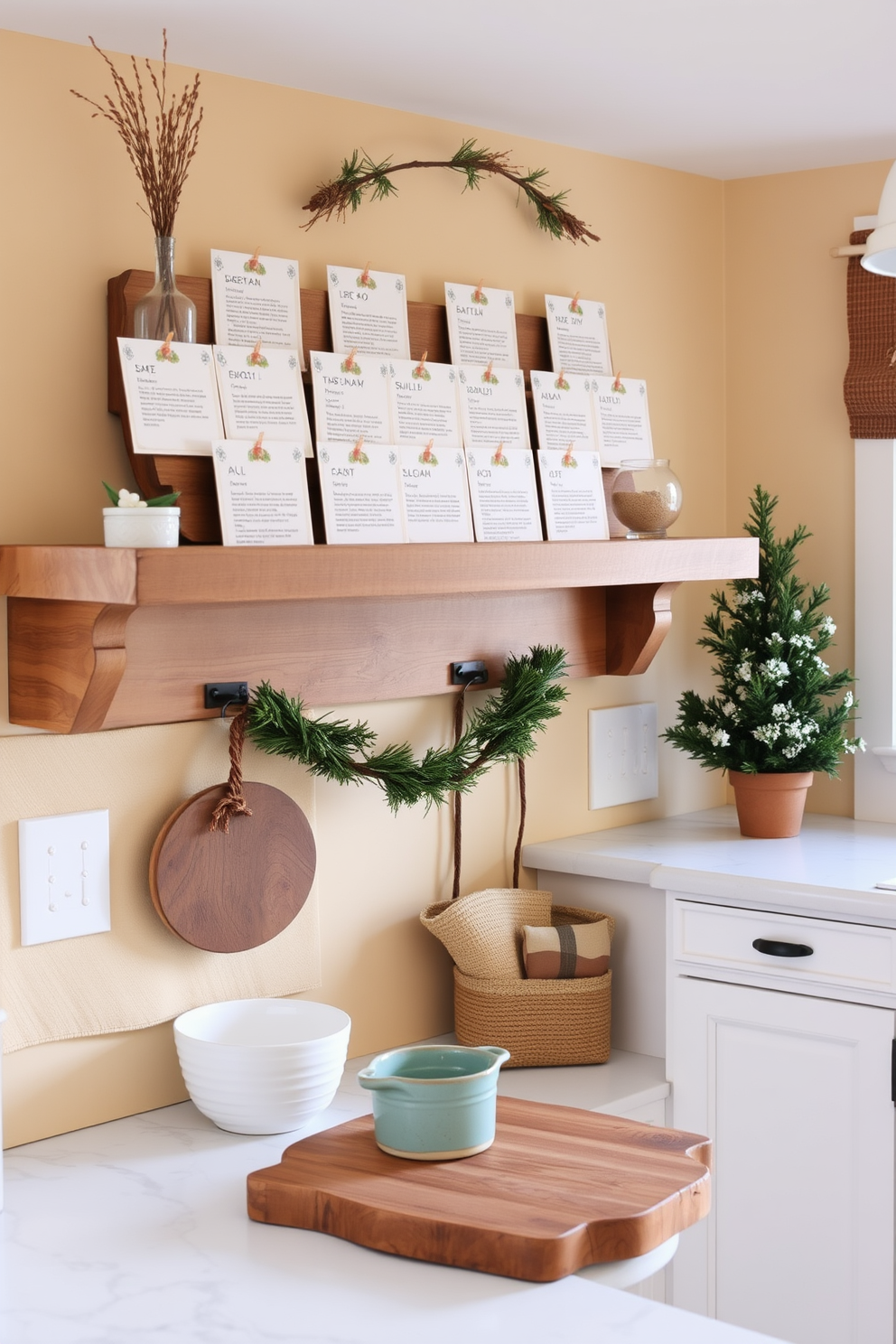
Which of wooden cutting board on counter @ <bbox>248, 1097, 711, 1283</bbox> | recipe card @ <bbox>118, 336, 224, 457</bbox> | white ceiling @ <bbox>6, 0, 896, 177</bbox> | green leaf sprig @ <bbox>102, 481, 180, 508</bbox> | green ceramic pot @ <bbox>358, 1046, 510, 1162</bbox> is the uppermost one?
white ceiling @ <bbox>6, 0, 896, 177</bbox>

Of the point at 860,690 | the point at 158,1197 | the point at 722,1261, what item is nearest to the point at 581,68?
the point at 860,690

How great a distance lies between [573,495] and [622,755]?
0.54m

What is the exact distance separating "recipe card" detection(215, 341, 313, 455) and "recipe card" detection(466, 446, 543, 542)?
0.29 meters

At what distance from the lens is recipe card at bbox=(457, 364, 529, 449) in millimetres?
2061

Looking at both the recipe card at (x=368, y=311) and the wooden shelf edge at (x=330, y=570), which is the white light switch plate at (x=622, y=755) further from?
the recipe card at (x=368, y=311)

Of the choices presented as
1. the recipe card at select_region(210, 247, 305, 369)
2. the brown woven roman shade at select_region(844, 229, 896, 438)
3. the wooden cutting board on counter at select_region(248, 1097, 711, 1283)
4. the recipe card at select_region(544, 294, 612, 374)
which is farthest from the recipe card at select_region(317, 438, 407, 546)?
the brown woven roman shade at select_region(844, 229, 896, 438)

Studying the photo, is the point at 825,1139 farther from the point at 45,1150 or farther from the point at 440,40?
the point at 440,40

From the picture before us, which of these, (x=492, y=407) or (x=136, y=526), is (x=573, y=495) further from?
(x=136, y=526)

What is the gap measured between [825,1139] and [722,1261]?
27 cm

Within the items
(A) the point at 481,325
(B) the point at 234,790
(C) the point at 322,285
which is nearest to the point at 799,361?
(A) the point at 481,325

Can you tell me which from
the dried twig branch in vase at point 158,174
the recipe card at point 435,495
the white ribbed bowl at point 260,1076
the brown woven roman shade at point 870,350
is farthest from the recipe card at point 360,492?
the brown woven roman shade at point 870,350

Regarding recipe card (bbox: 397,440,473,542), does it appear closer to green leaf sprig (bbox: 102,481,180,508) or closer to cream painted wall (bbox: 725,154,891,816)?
green leaf sprig (bbox: 102,481,180,508)

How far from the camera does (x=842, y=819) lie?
2604 millimetres

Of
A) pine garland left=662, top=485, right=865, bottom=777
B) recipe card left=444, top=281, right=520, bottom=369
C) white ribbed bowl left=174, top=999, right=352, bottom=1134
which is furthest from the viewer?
pine garland left=662, top=485, right=865, bottom=777
